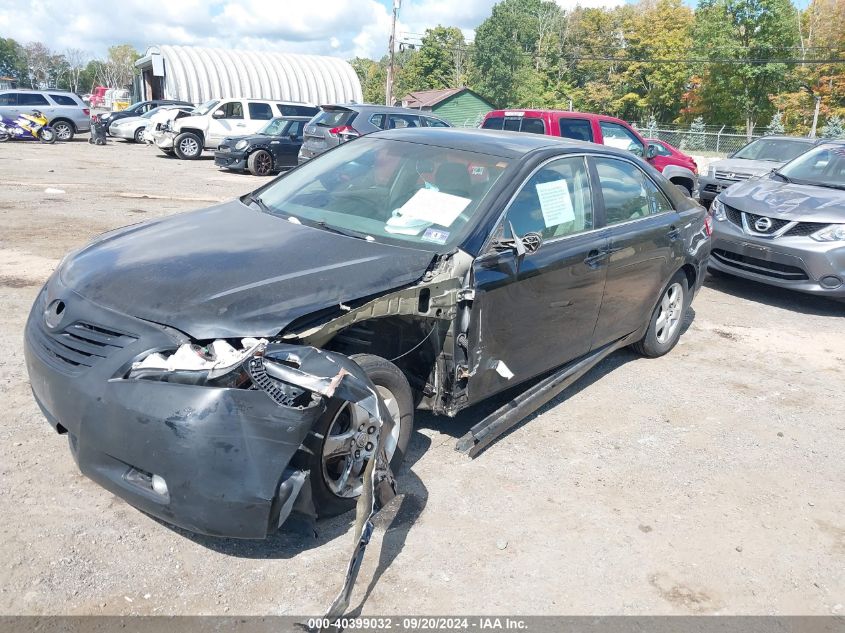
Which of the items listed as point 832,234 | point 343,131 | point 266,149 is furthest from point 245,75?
point 832,234

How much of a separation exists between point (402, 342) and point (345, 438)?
739 mm

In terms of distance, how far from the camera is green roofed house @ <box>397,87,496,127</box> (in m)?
54.1

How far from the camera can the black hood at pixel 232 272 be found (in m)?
3.01

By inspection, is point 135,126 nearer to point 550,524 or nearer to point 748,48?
point 550,524

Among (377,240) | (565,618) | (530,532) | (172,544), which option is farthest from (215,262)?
(565,618)

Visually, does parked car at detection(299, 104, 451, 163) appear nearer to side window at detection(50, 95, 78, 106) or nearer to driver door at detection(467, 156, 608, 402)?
driver door at detection(467, 156, 608, 402)

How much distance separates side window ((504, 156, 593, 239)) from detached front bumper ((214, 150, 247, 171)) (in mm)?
14096

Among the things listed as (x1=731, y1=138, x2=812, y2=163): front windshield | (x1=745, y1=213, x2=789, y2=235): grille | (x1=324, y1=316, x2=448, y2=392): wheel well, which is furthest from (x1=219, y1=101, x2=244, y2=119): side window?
→ (x1=324, y1=316, x2=448, y2=392): wheel well

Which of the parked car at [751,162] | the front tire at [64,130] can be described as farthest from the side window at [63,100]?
the parked car at [751,162]

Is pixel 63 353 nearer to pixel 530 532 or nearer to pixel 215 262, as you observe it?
pixel 215 262

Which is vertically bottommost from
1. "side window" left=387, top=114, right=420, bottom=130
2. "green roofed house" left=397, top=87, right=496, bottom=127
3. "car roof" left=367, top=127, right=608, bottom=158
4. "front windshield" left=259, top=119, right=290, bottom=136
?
"green roofed house" left=397, top=87, right=496, bottom=127

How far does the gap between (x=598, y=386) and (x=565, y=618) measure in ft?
8.71

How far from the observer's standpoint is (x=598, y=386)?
5.38 meters

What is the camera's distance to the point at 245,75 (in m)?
42.2
